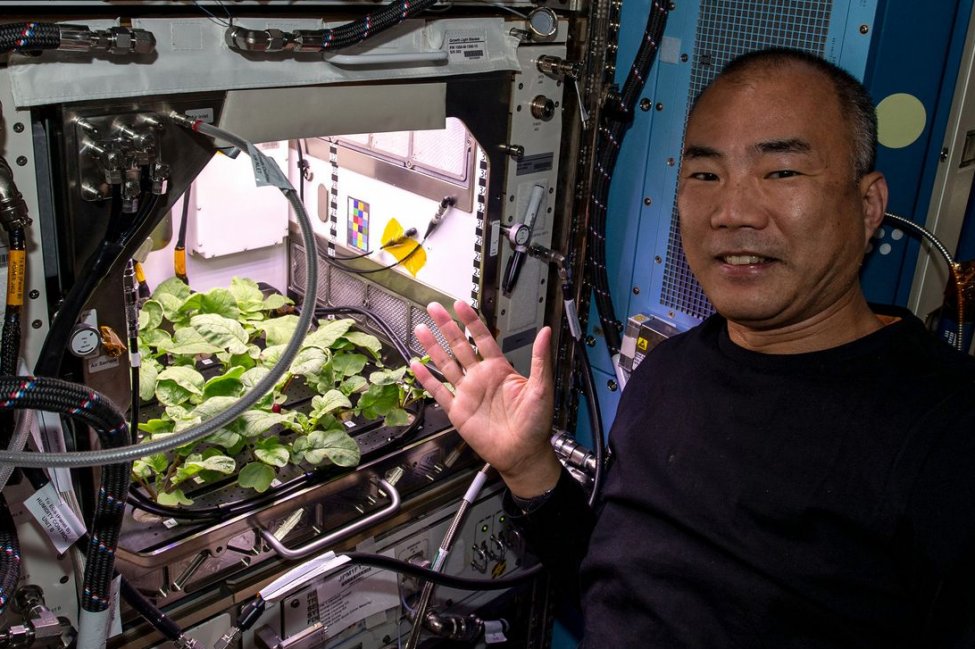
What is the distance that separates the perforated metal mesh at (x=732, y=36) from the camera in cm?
197

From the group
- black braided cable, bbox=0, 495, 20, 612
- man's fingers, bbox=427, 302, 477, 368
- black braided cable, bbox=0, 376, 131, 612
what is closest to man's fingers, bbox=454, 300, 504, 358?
man's fingers, bbox=427, 302, 477, 368

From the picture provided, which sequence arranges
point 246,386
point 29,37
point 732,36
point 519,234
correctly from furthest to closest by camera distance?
1. point 246,386
2. point 519,234
3. point 732,36
4. point 29,37

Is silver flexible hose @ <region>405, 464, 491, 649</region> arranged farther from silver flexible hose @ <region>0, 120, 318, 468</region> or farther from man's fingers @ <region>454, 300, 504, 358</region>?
silver flexible hose @ <region>0, 120, 318, 468</region>

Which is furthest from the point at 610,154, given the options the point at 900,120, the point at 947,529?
the point at 947,529

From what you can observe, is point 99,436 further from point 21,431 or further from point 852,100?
point 852,100

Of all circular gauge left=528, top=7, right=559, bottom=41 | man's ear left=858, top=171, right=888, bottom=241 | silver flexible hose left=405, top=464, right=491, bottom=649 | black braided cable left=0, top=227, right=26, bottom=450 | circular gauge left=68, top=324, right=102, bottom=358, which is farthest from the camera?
silver flexible hose left=405, top=464, right=491, bottom=649

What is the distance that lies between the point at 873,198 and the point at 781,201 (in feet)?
0.74

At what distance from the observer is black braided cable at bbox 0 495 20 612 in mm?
1524

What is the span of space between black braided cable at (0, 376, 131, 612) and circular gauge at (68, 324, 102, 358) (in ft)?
0.51

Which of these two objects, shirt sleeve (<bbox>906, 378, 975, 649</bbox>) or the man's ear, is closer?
shirt sleeve (<bbox>906, 378, 975, 649</bbox>)

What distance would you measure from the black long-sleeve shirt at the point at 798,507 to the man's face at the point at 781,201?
140 mm

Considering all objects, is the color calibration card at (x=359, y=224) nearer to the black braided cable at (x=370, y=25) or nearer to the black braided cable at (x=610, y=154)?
the black braided cable at (x=610, y=154)

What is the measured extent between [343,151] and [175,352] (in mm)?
866

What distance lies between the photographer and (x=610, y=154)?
2439mm
